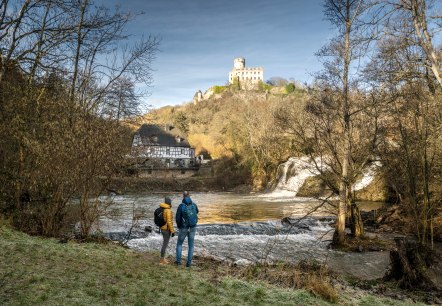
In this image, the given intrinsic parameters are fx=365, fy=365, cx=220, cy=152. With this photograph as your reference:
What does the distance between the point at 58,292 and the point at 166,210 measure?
4.37 meters

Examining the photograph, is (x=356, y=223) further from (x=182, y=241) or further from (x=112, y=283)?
(x=112, y=283)

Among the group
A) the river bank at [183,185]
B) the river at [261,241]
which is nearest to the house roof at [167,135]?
the river bank at [183,185]

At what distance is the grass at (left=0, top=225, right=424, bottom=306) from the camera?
585 centimetres

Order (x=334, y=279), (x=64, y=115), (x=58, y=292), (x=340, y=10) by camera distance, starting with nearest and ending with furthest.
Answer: (x=58, y=292) < (x=334, y=279) < (x=64, y=115) < (x=340, y=10)

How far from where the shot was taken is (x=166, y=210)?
10055mm

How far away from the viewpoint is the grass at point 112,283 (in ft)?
19.2

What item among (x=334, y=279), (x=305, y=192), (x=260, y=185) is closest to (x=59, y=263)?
(x=334, y=279)

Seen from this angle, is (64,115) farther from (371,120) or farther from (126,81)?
(371,120)

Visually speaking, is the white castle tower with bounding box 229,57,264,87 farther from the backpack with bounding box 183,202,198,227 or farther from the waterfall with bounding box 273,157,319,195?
the backpack with bounding box 183,202,198,227

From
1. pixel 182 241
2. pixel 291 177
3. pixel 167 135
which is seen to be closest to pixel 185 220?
pixel 182 241

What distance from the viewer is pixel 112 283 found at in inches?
269

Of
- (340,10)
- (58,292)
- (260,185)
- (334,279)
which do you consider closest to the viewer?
(58,292)

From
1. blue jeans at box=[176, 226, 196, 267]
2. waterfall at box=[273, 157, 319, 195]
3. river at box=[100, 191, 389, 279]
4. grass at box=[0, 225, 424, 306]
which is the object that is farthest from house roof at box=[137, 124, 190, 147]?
grass at box=[0, 225, 424, 306]

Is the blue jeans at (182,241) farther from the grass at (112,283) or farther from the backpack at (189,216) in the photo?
the grass at (112,283)
